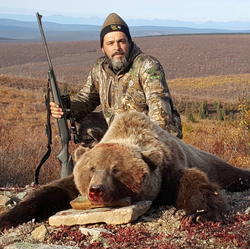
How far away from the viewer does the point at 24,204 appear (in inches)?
149

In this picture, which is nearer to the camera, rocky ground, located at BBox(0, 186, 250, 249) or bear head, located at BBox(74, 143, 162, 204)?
rocky ground, located at BBox(0, 186, 250, 249)

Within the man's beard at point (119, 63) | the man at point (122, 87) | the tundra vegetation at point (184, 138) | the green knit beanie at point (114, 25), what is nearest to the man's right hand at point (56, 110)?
the man at point (122, 87)

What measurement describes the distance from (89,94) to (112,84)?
0.58 metres

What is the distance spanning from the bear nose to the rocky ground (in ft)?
0.85

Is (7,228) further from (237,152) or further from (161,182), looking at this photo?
(237,152)

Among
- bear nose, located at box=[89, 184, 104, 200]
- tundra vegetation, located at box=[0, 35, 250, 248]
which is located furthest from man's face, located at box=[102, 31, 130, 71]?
bear nose, located at box=[89, 184, 104, 200]

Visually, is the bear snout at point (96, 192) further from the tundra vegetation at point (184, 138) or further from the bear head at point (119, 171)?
the tundra vegetation at point (184, 138)

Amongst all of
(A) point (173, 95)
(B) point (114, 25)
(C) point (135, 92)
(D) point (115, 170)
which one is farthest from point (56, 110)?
(A) point (173, 95)

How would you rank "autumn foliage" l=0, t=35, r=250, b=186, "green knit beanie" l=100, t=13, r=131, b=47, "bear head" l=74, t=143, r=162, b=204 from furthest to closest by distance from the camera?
"autumn foliage" l=0, t=35, r=250, b=186, "green knit beanie" l=100, t=13, r=131, b=47, "bear head" l=74, t=143, r=162, b=204

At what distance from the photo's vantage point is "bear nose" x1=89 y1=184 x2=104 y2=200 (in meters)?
3.19

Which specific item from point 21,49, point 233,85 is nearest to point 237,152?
point 233,85

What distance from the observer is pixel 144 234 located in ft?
10.4

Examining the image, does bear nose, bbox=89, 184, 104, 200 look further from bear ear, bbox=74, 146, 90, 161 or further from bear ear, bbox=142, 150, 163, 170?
bear ear, bbox=74, 146, 90, 161

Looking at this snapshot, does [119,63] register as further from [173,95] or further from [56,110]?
[173,95]
